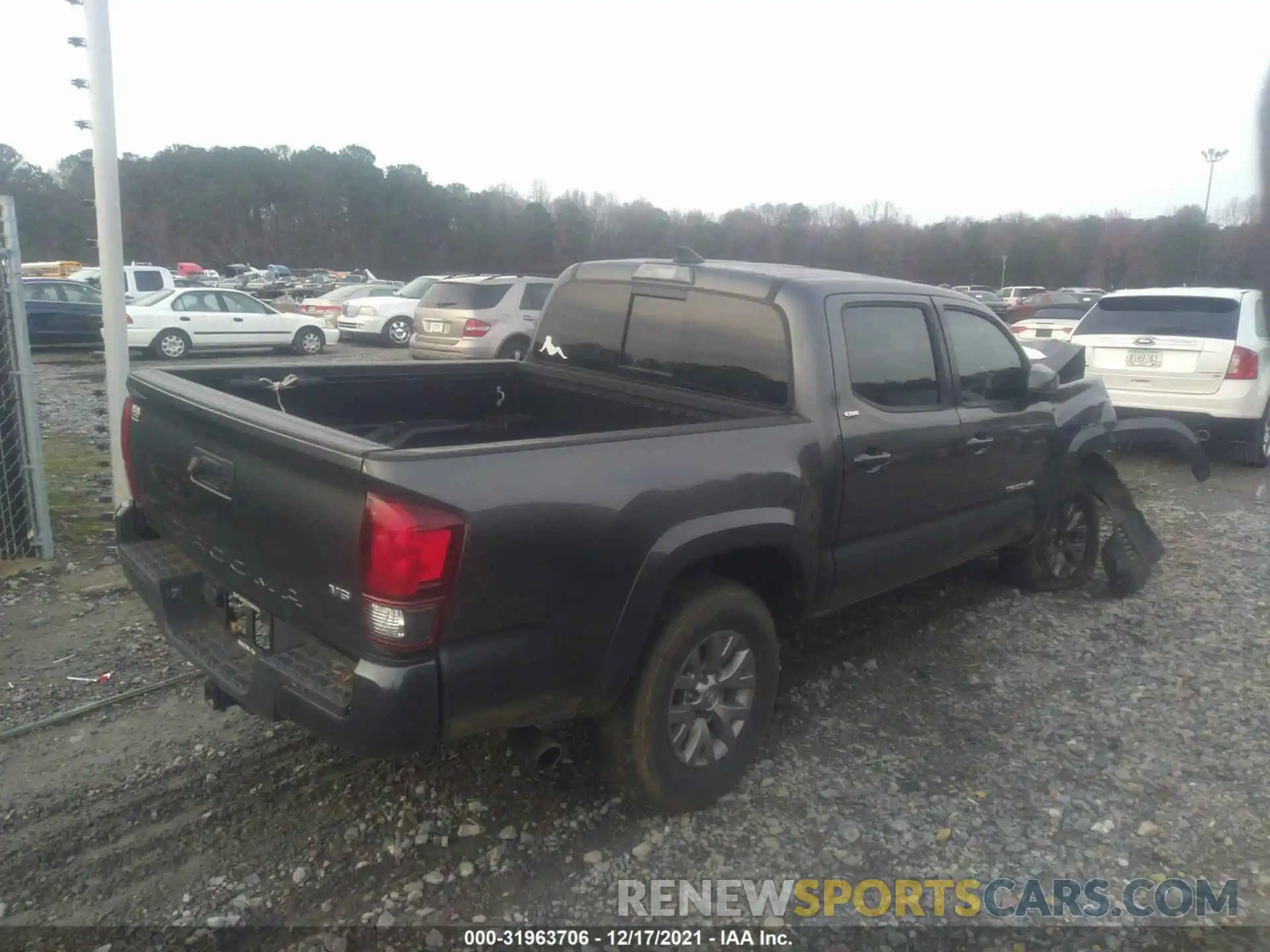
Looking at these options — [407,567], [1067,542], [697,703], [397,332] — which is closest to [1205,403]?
[1067,542]

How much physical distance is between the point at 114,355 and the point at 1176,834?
6040 mm

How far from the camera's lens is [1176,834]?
3.50m

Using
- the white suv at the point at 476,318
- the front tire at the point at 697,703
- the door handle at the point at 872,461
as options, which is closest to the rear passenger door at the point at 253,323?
the white suv at the point at 476,318

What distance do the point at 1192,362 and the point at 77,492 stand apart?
9881 millimetres

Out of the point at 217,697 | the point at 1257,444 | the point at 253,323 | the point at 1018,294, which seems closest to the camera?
the point at 217,697

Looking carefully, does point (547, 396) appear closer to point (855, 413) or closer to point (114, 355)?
point (855, 413)

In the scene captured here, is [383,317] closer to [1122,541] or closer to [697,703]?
[1122,541]

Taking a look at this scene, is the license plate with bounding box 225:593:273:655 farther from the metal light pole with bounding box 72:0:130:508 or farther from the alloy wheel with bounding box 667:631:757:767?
the metal light pole with bounding box 72:0:130:508

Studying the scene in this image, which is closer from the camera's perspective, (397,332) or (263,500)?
(263,500)

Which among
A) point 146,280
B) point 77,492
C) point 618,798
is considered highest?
point 146,280

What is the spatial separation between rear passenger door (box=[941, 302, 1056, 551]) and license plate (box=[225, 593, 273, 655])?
10.3ft

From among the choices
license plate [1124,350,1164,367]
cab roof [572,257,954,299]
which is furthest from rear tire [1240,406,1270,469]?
cab roof [572,257,954,299]

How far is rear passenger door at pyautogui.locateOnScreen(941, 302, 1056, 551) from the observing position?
4637mm

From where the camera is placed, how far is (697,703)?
3.46m
